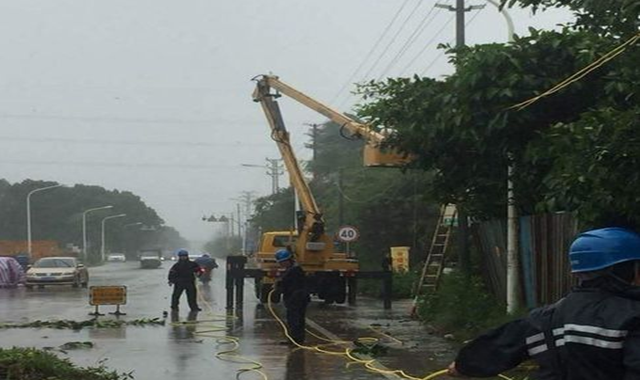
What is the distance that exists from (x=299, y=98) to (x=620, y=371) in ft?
74.1

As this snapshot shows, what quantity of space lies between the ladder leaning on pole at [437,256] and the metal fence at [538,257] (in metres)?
3.62

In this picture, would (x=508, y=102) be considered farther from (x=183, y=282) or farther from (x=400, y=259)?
(x=400, y=259)

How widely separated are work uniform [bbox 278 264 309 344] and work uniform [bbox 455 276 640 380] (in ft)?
36.0

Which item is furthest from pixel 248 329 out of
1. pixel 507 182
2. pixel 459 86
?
pixel 459 86

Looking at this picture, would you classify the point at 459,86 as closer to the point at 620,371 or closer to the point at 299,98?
the point at 620,371

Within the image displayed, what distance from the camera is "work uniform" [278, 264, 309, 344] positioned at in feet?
47.1

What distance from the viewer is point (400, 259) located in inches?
1331

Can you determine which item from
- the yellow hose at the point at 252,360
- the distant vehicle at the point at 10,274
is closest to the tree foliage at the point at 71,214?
the distant vehicle at the point at 10,274

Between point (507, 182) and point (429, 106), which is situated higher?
point (429, 106)

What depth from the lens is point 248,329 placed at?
17188mm

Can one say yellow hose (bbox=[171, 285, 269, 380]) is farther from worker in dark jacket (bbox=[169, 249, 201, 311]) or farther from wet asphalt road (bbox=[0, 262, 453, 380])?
worker in dark jacket (bbox=[169, 249, 201, 311])

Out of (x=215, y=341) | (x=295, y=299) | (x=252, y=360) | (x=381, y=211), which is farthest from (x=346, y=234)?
(x=252, y=360)

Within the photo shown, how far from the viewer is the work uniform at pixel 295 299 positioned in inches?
566

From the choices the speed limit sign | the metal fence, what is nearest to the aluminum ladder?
the metal fence
